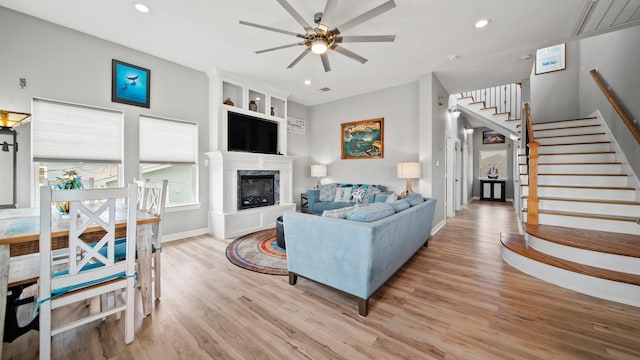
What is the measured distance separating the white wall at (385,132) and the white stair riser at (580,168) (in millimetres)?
1994

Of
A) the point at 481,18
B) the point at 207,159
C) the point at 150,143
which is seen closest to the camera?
the point at 481,18

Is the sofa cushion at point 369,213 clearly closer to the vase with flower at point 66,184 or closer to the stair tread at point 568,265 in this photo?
the stair tread at point 568,265

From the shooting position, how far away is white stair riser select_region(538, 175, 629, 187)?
10.8ft

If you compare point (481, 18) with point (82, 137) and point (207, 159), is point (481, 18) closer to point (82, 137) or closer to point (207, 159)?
point (207, 159)

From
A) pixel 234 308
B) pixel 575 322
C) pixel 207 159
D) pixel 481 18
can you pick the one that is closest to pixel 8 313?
pixel 234 308

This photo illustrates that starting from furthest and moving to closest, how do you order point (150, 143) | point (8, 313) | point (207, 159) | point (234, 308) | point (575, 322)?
point (207, 159), point (150, 143), point (234, 308), point (575, 322), point (8, 313)

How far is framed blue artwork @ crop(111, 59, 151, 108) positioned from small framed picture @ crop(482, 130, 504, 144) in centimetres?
1058

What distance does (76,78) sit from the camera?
303 centimetres

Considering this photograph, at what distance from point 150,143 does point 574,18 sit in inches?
228

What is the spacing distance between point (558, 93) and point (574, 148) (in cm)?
242

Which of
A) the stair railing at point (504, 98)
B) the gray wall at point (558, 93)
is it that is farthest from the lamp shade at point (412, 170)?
the stair railing at point (504, 98)

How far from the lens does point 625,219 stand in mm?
2779

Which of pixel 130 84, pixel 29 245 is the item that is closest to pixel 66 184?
pixel 29 245

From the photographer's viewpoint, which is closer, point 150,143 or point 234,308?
point 234,308
